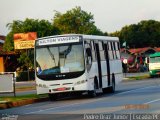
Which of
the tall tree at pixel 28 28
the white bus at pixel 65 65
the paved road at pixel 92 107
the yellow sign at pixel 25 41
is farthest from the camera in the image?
the tall tree at pixel 28 28

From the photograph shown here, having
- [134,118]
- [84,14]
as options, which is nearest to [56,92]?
[134,118]

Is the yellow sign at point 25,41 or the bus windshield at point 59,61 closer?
the bus windshield at point 59,61

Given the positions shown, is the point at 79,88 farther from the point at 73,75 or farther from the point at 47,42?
the point at 47,42

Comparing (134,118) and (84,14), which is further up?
(84,14)

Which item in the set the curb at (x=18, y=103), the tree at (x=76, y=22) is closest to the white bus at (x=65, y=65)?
the curb at (x=18, y=103)

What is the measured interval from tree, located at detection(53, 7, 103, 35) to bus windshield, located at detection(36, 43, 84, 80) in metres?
65.4

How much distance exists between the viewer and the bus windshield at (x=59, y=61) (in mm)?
28641

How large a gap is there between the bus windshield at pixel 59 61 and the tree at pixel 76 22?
214ft

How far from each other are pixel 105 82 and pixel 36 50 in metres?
4.52

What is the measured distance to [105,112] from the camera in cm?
1886

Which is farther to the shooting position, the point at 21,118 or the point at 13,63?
the point at 13,63

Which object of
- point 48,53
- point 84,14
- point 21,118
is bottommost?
point 21,118

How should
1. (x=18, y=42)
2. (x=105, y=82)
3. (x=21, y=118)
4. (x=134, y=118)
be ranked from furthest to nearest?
(x=18, y=42), (x=105, y=82), (x=21, y=118), (x=134, y=118)

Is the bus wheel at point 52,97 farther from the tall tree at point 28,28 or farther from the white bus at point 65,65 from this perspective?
the tall tree at point 28,28
